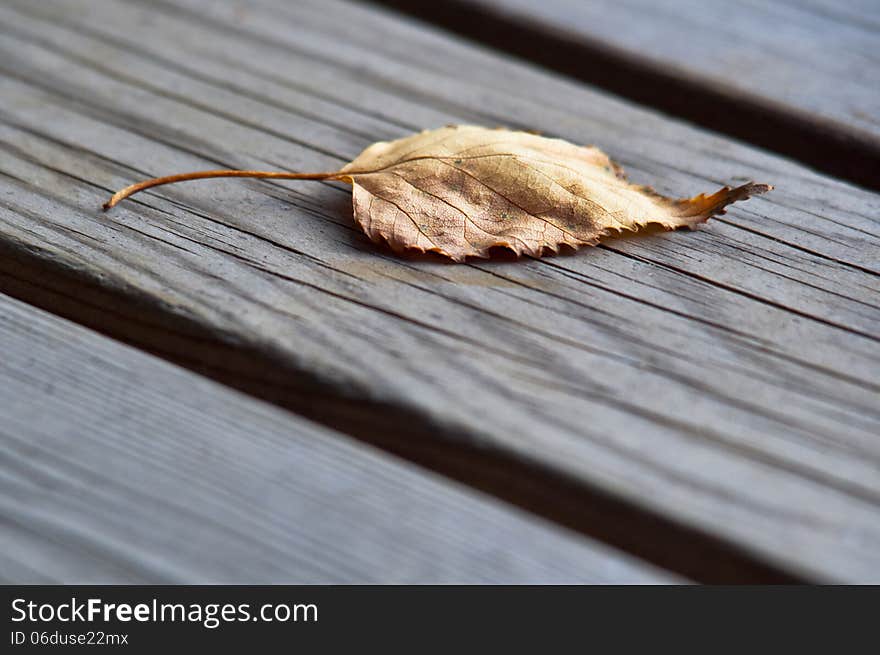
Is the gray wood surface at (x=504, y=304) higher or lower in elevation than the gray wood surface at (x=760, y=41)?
lower

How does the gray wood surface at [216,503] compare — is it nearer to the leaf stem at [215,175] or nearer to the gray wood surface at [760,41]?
the leaf stem at [215,175]

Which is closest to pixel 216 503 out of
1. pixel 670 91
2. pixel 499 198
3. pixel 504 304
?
pixel 504 304

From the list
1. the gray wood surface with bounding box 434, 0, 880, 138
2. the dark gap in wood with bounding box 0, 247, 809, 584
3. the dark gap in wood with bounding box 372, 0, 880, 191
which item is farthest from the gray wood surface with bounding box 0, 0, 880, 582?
the gray wood surface with bounding box 434, 0, 880, 138

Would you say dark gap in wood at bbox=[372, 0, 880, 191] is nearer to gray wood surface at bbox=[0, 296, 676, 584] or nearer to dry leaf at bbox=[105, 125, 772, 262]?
dry leaf at bbox=[105, 125, 772, 262]

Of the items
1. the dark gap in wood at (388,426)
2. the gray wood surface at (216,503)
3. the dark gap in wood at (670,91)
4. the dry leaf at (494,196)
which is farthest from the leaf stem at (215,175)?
the dark gap in wood at (670,91)

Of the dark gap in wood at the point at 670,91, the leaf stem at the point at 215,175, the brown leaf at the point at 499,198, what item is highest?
the dark gap in wood at the point at 670,91

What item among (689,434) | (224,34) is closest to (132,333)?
(689,434)

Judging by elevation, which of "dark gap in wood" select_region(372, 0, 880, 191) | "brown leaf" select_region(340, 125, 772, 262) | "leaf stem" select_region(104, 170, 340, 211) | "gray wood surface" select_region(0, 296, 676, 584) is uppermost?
"dark gap in wood" select_region(372, 0, 880, 191)

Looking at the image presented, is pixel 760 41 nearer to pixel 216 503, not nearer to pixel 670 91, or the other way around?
pixel 670 91
